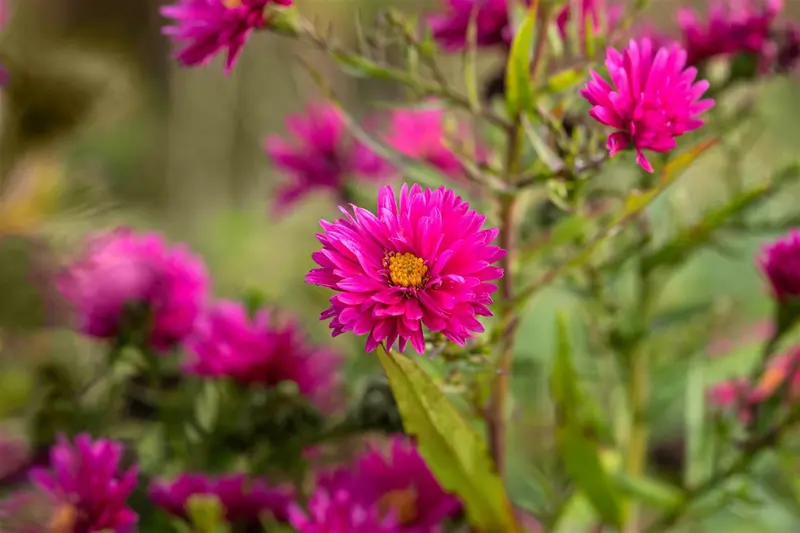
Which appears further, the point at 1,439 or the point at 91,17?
the point at 91,17

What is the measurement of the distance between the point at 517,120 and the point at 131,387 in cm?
31

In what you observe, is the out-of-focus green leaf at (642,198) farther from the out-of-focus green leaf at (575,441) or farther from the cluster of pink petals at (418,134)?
the cluster of pink petals at (418,134)

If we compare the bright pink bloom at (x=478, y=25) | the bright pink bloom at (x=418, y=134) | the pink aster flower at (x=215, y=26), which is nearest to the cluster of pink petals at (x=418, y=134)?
the bright pink bloom at (x=418, y=134)

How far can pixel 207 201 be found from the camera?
7.14ft

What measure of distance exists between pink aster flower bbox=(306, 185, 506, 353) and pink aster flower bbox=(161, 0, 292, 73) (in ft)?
0.36

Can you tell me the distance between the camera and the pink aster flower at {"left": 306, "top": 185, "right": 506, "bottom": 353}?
0.89 feet

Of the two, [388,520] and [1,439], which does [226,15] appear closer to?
[388,520]

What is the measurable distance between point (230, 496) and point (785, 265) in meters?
0.31

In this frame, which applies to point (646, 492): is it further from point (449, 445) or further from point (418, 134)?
point (418, 134)

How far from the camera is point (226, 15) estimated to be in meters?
0.35

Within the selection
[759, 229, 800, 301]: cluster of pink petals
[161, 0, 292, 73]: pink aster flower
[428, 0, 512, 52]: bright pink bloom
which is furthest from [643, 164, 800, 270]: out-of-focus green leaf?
[161, 0, 292, 73]: pink aster flower

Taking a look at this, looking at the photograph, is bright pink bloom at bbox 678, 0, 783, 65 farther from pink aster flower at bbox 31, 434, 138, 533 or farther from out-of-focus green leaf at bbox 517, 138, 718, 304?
pink aster flower at bbox 31, 434, 138, 533

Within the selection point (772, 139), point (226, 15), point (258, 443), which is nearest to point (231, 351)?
point (258, 443)

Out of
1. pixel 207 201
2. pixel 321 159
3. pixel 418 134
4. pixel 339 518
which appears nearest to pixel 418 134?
pixel 418 134
